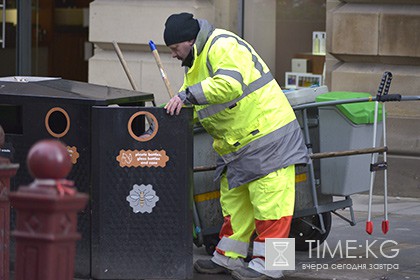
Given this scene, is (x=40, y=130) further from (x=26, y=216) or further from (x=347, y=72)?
(x=347, y=72)

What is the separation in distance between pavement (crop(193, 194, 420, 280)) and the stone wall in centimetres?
89

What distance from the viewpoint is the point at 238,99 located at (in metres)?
6.68

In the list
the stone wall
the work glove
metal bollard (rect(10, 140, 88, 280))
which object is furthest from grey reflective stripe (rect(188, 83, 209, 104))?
the stone wall

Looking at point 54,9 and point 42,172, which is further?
point 54,9

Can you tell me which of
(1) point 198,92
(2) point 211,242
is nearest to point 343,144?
(2) point 211,242

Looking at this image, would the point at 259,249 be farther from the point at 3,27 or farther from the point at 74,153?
the point at 3,27

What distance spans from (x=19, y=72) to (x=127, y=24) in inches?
68.5

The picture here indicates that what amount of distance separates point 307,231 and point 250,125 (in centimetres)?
129

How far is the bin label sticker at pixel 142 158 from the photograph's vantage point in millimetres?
6570

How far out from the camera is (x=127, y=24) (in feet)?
37.5

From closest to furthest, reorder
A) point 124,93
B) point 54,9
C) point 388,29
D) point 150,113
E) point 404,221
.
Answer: point 150,113 → point 124,93 → point 404,221 → point 388,29 → point 54,9

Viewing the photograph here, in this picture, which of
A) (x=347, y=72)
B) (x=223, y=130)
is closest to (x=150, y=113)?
(x=223, y=130)

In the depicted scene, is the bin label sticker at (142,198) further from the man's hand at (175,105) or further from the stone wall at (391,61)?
the stone wall at (391,61)

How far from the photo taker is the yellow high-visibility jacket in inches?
262
